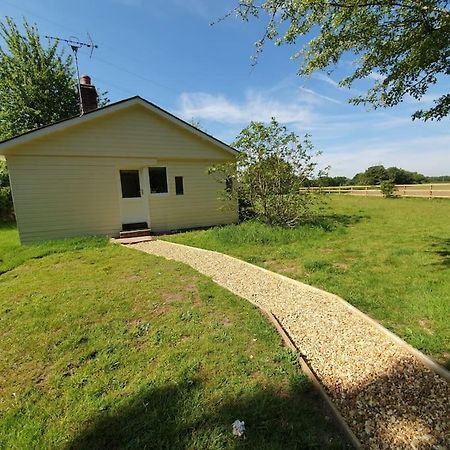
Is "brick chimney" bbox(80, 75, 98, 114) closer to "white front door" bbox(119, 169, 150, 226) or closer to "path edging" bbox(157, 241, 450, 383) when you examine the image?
"white front door" bbox(119, 169, 150, 226)

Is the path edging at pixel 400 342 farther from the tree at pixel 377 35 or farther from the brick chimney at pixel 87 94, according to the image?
the brick chimney at pixel 87 94

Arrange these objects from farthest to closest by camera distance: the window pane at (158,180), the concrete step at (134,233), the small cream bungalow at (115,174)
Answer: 1. the window pane at (158,180)
2. the concrete step at (134,233)
3. the small cream bungalow at (115,174)

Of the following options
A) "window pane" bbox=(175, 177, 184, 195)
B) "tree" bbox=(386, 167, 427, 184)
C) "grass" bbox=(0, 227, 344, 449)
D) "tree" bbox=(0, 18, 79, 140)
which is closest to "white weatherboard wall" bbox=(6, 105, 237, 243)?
"window pane" bbox=(175, 177, 184, 195)

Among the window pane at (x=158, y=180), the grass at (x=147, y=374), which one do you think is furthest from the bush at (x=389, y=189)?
the grass at (x=147, y=374)

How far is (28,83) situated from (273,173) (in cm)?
2043

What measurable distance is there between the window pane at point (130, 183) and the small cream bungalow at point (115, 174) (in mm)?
37

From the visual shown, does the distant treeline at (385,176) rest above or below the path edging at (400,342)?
above

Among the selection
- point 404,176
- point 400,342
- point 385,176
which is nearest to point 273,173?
point 400,342

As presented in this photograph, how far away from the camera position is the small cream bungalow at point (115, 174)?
866 centimetres

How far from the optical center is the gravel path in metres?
2.03

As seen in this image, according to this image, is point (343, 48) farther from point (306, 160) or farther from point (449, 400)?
point (449, 400)

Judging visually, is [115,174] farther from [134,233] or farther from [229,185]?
[229,185]

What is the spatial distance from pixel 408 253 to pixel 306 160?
4.32m

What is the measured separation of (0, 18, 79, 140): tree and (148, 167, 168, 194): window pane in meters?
15.0
